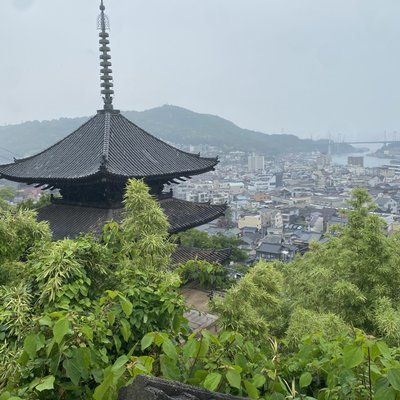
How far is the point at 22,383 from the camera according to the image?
251 cm

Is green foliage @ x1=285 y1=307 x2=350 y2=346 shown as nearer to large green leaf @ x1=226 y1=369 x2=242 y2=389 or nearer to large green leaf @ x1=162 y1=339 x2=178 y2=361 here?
large green leaf @ x1=226 y1=369 x2=242 y2=389

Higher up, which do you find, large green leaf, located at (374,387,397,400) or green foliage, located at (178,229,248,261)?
large green leaf, located at (374,387,397,400)

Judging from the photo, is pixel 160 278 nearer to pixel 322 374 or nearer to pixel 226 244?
pixel 322 374

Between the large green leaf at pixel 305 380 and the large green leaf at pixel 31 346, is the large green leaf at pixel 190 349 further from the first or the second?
the large green leaf at pixel 31 346

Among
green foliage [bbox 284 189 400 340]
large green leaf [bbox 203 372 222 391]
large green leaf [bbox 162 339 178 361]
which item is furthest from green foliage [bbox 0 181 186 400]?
green foliage [bbox 284 189 400 340]

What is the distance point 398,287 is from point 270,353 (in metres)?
5.52

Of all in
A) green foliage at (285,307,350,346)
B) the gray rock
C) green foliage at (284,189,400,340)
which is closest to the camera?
the gray rock

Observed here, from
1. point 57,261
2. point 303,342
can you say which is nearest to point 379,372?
point 303,342

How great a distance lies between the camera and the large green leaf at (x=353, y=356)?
6.83 feet

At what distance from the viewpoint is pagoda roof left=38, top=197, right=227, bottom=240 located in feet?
35.0

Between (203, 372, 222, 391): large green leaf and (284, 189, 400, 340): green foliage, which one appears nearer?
(203, 372, 222, 391): large green leaf

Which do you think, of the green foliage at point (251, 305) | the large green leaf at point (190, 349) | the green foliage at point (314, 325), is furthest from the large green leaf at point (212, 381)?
the green foliage at point (314, 325)

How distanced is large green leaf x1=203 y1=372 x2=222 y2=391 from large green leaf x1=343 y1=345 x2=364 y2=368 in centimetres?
74

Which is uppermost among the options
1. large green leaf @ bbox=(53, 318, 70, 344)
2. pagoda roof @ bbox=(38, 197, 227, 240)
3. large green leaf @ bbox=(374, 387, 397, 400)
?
large green leaf @ bbox=(53, 318, 70, 344)
